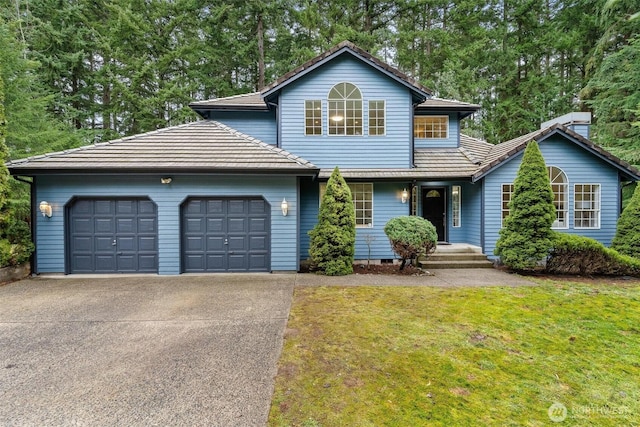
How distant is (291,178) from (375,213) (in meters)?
3.16

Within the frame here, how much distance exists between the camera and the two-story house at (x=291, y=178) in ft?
25.8

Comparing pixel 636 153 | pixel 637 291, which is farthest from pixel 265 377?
pixel 636 153

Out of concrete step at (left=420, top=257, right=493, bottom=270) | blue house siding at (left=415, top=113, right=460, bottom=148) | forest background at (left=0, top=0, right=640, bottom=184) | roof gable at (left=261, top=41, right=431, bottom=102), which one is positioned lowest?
concrete step at (left=420, top=257, right=493, bottom=270)

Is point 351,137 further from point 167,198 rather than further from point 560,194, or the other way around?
point 560,194

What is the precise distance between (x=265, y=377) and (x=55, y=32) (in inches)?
831

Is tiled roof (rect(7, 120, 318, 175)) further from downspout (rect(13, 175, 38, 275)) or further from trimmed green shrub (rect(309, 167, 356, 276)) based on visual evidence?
trimmed green shrub (rect(309, 167, 356, 276))

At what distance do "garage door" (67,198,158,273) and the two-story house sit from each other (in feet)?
0.09

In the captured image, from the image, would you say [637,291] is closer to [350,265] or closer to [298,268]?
[350,265]

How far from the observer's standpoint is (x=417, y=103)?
10211mm

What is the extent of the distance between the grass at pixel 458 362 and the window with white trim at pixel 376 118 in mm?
5853

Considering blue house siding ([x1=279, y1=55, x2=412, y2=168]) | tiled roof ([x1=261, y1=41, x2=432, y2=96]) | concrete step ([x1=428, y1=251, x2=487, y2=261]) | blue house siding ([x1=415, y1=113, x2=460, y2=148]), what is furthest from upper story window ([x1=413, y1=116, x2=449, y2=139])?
concrete step ([x1=428, y1=251, x2=487, y2=261])

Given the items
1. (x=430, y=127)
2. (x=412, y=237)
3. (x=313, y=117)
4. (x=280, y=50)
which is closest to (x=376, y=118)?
(x=313, y=117)

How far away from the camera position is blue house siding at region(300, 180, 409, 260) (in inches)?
375

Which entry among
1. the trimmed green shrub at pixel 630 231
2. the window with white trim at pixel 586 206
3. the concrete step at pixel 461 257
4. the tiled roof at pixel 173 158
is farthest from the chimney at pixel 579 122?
the tiled roof at pixel 173 158
